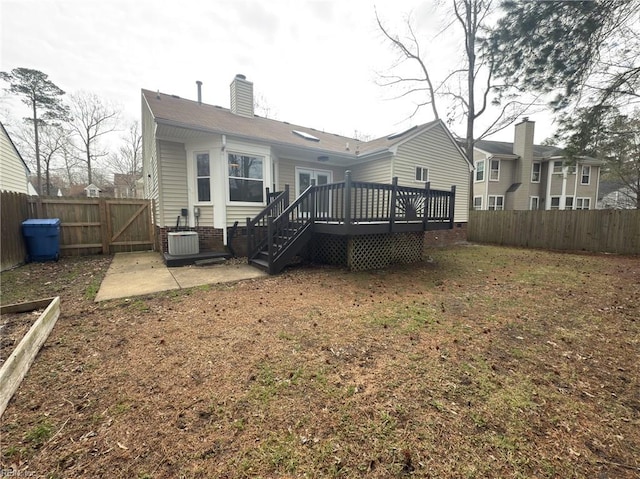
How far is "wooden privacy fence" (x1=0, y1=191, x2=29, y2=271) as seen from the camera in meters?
6.18

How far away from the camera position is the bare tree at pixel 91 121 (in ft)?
79.5

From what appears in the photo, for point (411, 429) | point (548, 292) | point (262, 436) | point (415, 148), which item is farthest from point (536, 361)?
point (415, 148)

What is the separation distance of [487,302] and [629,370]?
196 centimetres

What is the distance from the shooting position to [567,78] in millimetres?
6203

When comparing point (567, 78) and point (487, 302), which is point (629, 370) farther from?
point (567, 78)

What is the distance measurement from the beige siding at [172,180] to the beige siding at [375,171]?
22.1ft

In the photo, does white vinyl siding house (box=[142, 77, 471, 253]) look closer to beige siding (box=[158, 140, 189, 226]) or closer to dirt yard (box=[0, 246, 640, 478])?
beige siding (box=[158, 140, 189, 226])

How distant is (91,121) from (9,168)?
20.8 m

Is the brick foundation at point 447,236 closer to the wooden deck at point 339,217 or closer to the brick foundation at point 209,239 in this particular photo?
the wooden deck at point 339,217

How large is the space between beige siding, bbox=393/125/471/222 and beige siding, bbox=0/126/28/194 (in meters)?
13.4

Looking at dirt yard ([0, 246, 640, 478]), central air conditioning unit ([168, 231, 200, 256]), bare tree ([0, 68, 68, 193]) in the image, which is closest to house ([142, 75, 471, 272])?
central air conditioning unit ([168, 231, 200, 256])

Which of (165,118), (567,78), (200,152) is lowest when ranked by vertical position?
(200,152)

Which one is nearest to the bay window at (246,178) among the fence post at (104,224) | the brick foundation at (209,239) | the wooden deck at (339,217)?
the brick foundation at (209,239)

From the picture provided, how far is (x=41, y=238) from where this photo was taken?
7.24 metres
